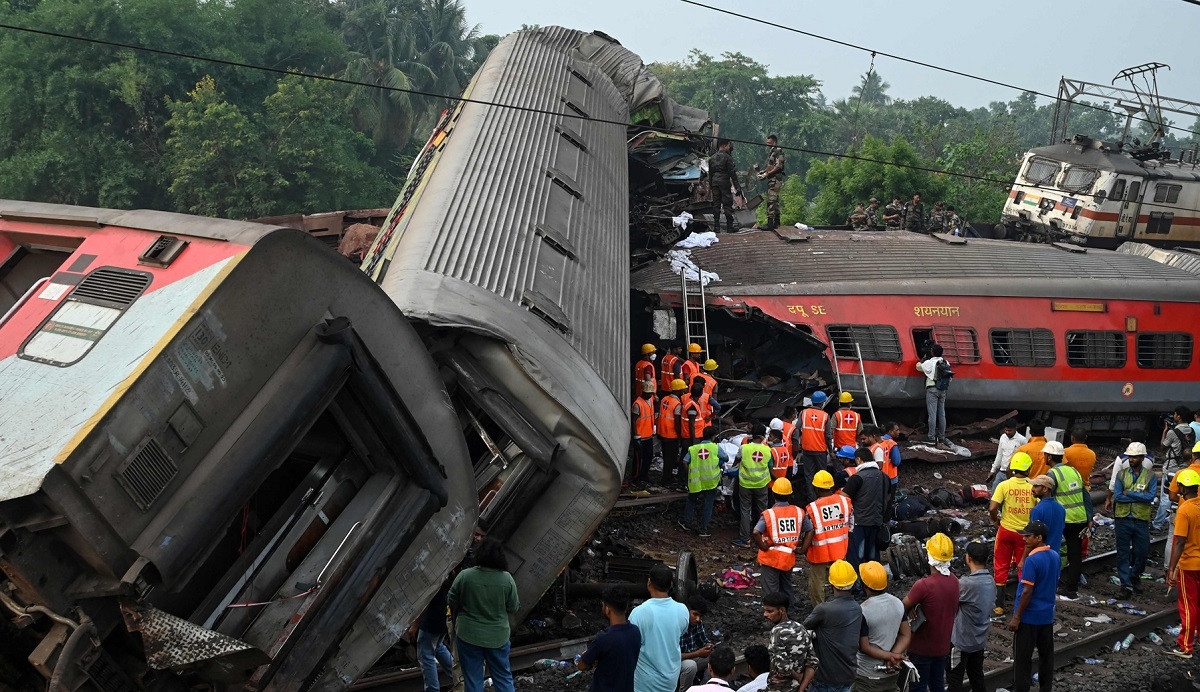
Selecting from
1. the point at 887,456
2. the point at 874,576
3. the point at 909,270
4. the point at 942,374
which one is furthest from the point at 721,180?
the point at 874,576

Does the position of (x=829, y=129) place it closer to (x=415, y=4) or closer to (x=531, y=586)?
→ (x=415, y=4)

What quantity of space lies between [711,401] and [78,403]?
27.8 feet

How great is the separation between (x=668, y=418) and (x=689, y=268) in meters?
3.19

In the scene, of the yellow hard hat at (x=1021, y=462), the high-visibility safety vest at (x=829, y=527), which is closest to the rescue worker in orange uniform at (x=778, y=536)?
the high-visibility safety vest at (x=829, y=527)

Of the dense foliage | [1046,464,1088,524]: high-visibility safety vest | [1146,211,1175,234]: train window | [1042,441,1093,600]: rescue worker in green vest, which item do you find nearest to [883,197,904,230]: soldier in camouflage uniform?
[1146,211,1175,234]: train window

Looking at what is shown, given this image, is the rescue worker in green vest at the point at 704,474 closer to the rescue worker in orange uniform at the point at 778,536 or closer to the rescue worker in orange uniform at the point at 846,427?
the rescue worker in orange uniform at the point at 846,427

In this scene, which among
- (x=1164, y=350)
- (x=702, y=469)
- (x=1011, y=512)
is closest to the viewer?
(x=1011, y=512)

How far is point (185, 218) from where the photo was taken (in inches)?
214

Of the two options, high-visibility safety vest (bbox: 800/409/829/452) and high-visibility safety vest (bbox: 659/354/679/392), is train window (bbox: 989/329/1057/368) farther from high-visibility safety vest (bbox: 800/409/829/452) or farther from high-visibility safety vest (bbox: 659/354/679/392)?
high-visibility safety vest (bbox: 659/354/679/392)

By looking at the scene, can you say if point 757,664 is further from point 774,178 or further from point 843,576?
point 774,178

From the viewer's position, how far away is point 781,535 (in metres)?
8.46

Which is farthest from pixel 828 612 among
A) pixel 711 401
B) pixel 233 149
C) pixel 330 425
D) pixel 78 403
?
pixel 233 149

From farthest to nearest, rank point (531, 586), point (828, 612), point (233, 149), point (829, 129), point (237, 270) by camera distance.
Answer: point (829, 129) → point (233, 149) → point (531, 586) → point (828, 612) → point (237, 270)

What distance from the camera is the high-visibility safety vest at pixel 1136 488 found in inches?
383
